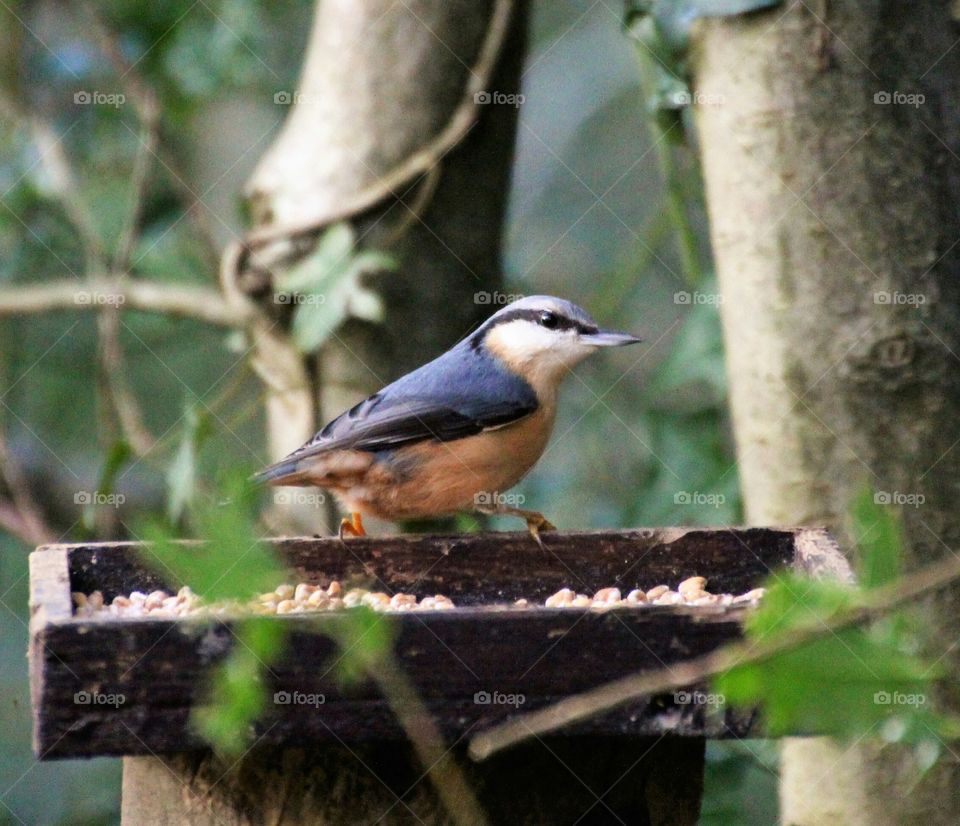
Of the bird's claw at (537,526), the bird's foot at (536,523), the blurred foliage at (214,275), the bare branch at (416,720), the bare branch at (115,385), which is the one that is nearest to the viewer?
the bare branch at (416,720)

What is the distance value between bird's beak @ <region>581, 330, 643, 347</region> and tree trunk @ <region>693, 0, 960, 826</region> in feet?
1.25

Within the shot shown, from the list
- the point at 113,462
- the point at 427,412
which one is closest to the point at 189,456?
the point at 113,462

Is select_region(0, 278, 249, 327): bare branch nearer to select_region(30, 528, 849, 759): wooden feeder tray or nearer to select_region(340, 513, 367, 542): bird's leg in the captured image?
select_region(340, 513, 367, 542): bird's leg

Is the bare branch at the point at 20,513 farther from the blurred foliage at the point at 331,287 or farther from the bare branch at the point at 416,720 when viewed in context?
the bare branch at the point at 416,720

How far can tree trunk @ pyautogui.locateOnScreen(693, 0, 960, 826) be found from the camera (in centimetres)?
277

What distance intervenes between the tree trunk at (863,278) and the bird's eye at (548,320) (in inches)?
24.5

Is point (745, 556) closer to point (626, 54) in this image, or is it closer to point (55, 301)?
point (55, 301)

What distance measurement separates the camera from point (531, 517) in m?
2.73

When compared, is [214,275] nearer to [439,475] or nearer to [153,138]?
[153,138]

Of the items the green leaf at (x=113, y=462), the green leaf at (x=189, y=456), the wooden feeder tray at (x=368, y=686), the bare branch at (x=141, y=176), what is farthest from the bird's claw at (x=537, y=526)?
the bare branch at (x=141, y=176)

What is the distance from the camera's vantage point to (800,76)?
9.21 ft

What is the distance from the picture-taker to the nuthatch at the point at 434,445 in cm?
292

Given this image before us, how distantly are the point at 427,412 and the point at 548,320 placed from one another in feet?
1.68

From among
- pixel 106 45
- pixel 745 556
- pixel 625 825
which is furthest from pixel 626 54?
pixel 625 825
